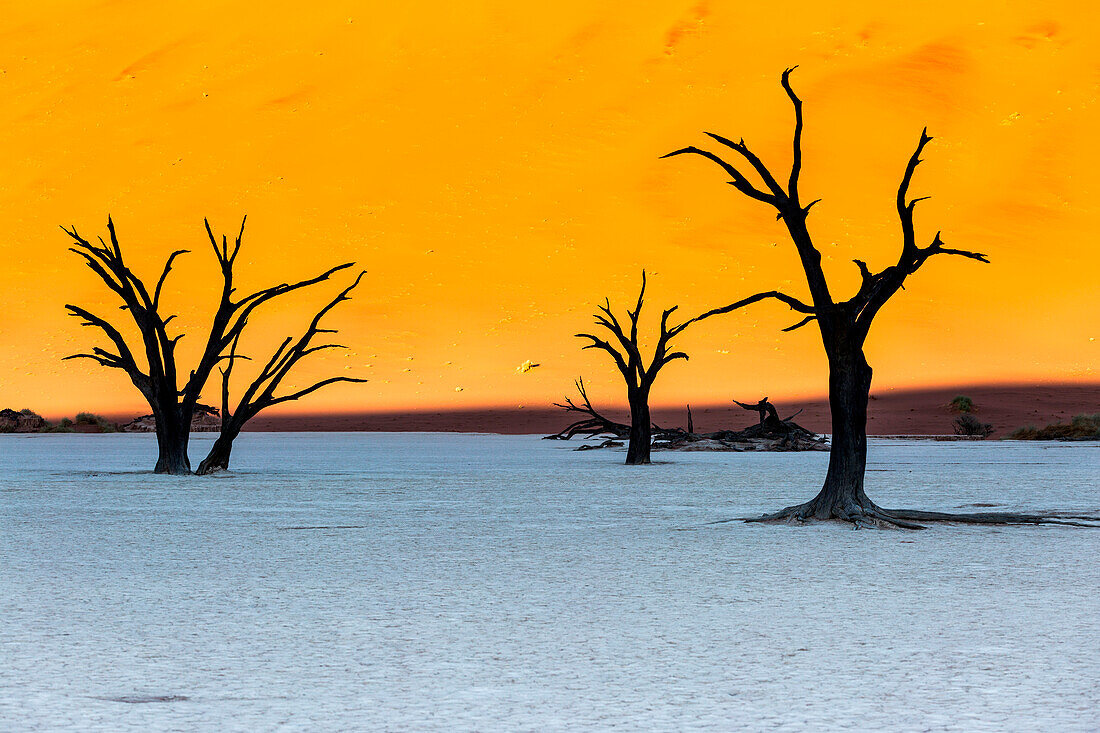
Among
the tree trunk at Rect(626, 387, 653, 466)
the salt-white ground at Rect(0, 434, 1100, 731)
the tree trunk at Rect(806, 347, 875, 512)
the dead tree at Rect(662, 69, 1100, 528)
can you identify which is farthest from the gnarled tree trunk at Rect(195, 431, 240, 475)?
the tree trunk at Rect(806, 347, 875, 512)

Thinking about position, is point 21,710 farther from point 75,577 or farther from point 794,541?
point 794,541

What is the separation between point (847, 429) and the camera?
46.2 ft

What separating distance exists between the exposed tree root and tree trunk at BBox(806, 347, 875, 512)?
117 millimetres

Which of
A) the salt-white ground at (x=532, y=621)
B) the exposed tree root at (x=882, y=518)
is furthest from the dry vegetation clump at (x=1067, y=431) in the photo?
the exposed tree root at (x=882, y=518)

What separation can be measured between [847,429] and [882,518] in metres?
1.05

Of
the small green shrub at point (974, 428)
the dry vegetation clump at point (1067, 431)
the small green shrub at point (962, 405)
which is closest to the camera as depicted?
the dry vegetation clump at point (1067, 431)

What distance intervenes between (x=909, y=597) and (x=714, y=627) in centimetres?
165

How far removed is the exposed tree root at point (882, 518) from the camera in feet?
44.0

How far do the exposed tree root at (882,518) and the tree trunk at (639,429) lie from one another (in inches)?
543

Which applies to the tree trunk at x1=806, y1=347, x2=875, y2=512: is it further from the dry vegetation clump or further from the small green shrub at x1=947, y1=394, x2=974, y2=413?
the small green shrub at x1=947, y1=394, x2=974, y2=413

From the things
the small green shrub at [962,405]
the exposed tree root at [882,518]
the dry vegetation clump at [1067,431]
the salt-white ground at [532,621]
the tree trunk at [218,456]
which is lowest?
the salt-white ground at [532,621]

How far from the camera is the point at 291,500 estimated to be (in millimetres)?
17188

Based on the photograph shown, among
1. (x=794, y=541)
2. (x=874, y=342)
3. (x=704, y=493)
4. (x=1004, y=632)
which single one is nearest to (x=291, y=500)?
(x=704, y=493)

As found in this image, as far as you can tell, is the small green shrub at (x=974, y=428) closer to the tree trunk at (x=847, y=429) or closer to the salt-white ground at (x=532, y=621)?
the salt-white ground at (x=532, y=621)
